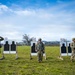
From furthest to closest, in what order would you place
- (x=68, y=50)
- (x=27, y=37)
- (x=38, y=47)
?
(x=27, y=37)
(x=68, y=50)
(x=38, y=47)

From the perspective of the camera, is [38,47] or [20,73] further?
[38,47]

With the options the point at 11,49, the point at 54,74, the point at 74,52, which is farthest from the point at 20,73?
the point at 11,49

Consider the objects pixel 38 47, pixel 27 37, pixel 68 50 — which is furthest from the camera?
pixel 27 37

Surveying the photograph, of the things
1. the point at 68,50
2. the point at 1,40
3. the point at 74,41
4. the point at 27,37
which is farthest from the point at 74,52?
the point at 27,37

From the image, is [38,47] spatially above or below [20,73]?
above

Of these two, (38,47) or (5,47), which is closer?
(38,47)

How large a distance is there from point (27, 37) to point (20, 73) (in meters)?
114

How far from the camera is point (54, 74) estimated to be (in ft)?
34.2

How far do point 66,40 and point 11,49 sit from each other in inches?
215

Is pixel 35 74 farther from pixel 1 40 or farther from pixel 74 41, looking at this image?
pixel 1 40

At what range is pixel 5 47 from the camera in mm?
20562

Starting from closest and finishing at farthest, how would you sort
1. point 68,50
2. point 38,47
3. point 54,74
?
point 54,74 → point 38,47 → point 68,50

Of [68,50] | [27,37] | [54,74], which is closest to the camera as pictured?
[54,74]

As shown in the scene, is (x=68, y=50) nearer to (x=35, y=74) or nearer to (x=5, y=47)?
(x=5, y=47)
